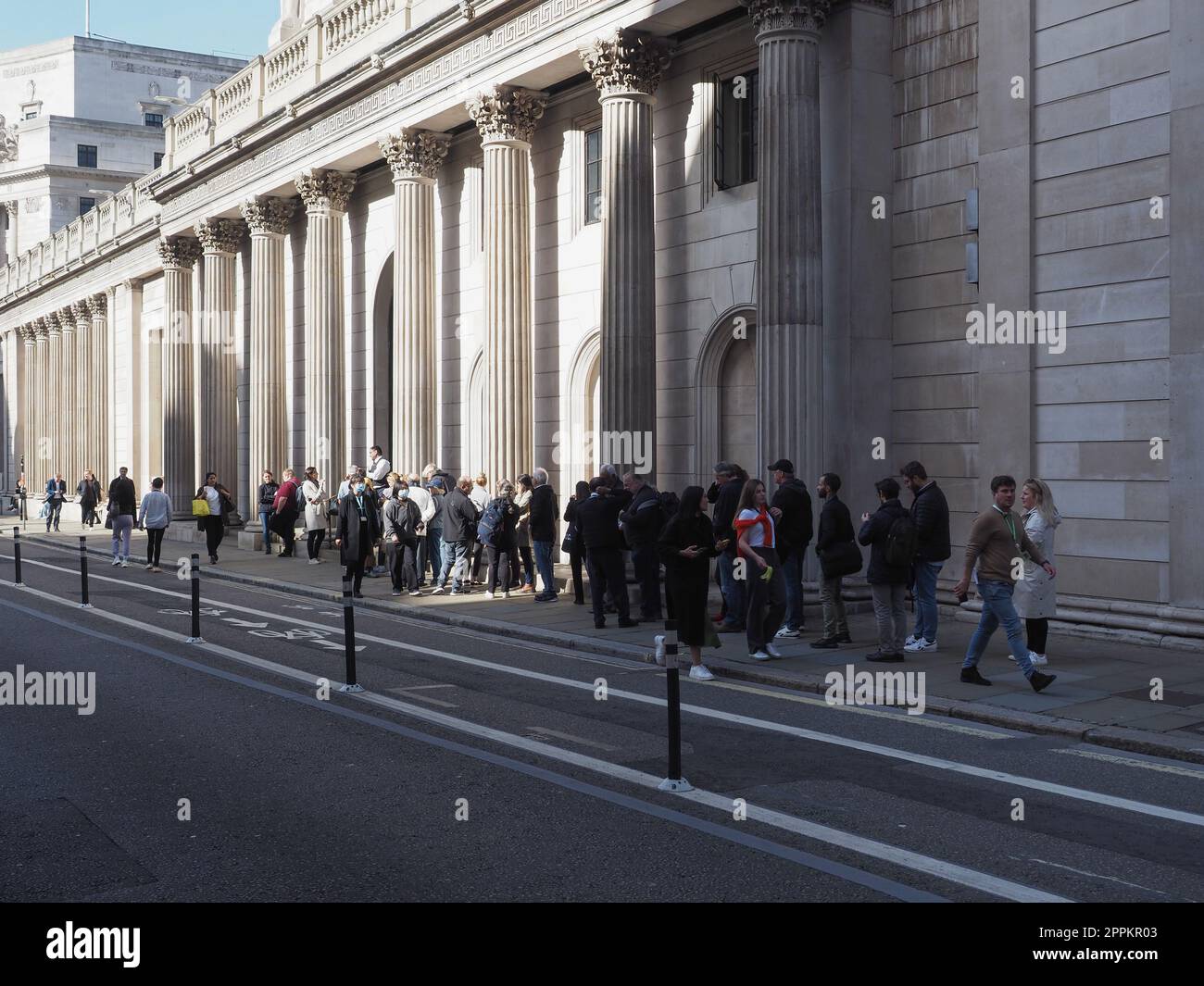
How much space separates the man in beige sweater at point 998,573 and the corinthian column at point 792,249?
516 cm

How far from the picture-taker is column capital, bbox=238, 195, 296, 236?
103 ft

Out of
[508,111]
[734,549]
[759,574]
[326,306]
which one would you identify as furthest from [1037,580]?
[326,306]

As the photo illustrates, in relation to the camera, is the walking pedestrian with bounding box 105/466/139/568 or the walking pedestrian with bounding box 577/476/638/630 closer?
the walking pedestrian with bounding box 577/476/638/630

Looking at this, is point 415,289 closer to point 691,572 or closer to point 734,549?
point 734,549

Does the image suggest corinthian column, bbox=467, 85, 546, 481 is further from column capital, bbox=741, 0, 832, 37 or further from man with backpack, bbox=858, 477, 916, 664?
man with backpack, bbox=858, 477, 916, 664

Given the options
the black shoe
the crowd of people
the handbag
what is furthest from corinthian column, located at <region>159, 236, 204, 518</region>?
the black shoe

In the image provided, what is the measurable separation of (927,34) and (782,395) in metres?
5.03

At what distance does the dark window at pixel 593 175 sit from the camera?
22.1m

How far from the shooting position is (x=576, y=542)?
17.3 m

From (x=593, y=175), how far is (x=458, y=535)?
Answer: 729 centimetres

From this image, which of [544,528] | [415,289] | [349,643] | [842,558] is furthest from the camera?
[415,289]

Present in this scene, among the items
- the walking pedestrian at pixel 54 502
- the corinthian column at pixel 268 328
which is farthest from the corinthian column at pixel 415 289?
the walking pedestrian at pixel 54 502

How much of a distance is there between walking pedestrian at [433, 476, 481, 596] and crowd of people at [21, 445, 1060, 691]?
22 millimetres

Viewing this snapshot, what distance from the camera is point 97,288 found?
47.4 meters
